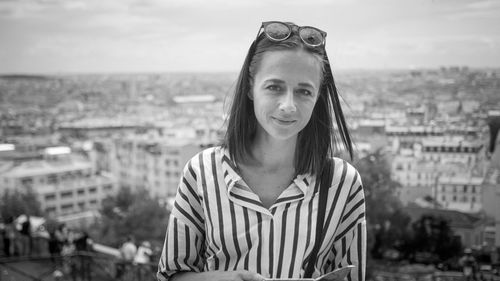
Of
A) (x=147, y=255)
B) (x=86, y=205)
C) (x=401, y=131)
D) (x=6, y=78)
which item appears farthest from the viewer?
(x=86, y=205)

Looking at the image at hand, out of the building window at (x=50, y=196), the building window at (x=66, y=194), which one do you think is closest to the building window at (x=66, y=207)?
the building window at (x=66, y=194)

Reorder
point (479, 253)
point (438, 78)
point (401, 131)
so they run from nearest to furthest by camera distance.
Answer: point (479, 253) → point (438, 78) → point (401, 131)

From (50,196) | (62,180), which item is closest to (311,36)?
(50,196)

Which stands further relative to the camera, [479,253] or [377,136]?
[377,136]

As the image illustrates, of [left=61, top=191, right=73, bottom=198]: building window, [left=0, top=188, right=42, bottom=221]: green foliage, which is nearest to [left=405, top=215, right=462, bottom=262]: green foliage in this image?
[left=0, top=188, right=42, bottom=221]: green foliage

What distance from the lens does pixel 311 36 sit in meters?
0.77

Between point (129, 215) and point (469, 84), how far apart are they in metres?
11.0

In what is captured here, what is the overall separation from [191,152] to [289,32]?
17366mm

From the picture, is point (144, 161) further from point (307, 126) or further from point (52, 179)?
point (307, 126)

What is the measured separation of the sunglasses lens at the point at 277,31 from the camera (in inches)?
30.0

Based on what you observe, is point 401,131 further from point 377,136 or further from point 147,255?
point 147,255

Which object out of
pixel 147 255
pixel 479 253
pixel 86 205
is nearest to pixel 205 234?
pixel 147 255

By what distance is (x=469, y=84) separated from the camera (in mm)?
8898

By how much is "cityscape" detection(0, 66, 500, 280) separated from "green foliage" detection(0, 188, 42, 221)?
6 centimetres
